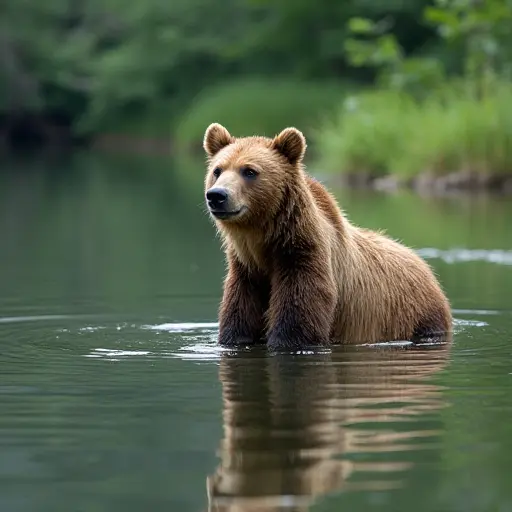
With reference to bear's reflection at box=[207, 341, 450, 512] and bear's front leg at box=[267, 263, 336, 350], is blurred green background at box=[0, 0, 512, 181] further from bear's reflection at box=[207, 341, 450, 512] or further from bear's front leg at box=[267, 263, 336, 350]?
bear's reflection at box=[207, 341, 450, 512]

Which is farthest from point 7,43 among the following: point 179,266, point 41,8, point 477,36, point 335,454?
point 335,454

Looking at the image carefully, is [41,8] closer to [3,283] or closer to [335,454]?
[3,283]

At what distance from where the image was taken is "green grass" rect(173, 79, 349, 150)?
42.3 metres

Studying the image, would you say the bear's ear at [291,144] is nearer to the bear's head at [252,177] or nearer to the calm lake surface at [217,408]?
the bear's head at [252,177]

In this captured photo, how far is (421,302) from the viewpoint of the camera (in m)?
9.39

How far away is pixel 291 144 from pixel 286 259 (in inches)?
26.1

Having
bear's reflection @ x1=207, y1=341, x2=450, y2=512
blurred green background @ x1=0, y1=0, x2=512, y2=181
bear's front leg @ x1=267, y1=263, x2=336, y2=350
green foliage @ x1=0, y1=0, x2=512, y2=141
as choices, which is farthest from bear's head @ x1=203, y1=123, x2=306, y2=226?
green foliage @ x1=0, y1=0, x2=512, y2=141

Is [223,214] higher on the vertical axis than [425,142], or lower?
lower

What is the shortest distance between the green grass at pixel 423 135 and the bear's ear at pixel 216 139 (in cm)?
1641

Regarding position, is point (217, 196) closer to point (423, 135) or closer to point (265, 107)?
point (423, 135)

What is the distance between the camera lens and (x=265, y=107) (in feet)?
144

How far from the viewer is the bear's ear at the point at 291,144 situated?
861 cm

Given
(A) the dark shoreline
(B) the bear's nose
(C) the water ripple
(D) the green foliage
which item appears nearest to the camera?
(B) the bear's nose

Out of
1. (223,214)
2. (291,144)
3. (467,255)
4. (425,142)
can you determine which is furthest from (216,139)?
(425,142)
